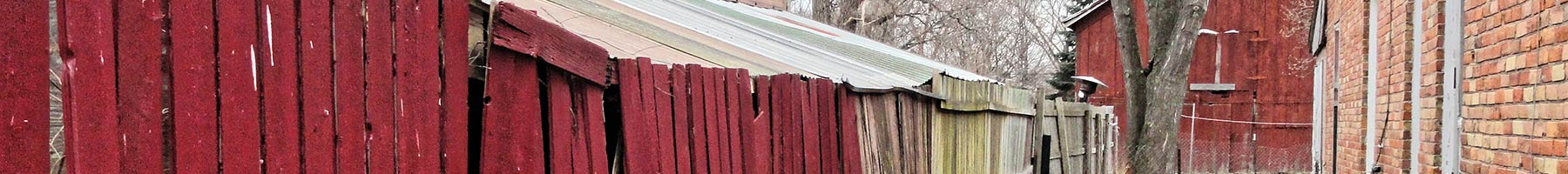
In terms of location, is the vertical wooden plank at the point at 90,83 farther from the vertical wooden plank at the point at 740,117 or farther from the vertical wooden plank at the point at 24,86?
the vertical wooden plank at the point at 740,117

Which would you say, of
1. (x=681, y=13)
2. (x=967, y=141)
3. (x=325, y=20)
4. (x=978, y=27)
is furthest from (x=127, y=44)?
(x=978, y=27)

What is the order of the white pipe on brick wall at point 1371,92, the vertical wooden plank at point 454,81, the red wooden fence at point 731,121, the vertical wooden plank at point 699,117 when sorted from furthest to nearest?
the white pipe on brick wall at point 1371,92 < the vertical wooden plank at point 699,117 < the red wooden fence at point 731,121 < the vertical wooden plank at point 454,81

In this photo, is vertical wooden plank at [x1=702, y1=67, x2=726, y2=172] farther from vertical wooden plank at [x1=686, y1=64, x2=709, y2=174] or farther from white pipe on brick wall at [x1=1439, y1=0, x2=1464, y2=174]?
white pipe on brick wall at [x1=1439, y1=0, x2=1464, y2=174]

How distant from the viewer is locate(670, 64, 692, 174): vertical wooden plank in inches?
167

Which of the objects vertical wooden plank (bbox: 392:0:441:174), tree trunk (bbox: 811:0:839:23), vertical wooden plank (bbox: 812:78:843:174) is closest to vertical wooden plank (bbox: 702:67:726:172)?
vertical wooden plank (bbox: 812:78:843:174)

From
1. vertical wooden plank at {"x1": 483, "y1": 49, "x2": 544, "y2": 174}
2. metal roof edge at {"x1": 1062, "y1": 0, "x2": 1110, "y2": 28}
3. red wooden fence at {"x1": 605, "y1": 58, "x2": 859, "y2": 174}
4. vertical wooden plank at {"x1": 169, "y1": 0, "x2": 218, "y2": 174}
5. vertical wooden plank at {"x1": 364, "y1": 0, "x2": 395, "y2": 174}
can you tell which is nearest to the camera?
vertical wooden plank at {"x1": 169, "y1": 0, "x2": 218, "y2": 174}

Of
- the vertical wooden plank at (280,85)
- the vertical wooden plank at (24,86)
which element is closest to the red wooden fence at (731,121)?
the vertical wooden plank at (280,85)

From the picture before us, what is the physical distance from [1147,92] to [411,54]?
8649 mm

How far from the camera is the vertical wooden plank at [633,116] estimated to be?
3.96 m

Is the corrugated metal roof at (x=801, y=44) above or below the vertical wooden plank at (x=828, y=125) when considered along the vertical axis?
above

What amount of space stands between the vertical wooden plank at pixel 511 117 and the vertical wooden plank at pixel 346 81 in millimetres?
457

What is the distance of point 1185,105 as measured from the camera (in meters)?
20.4

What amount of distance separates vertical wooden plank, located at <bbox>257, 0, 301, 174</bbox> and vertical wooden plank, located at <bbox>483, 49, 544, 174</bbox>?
654 millimetres

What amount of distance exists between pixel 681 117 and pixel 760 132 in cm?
50
